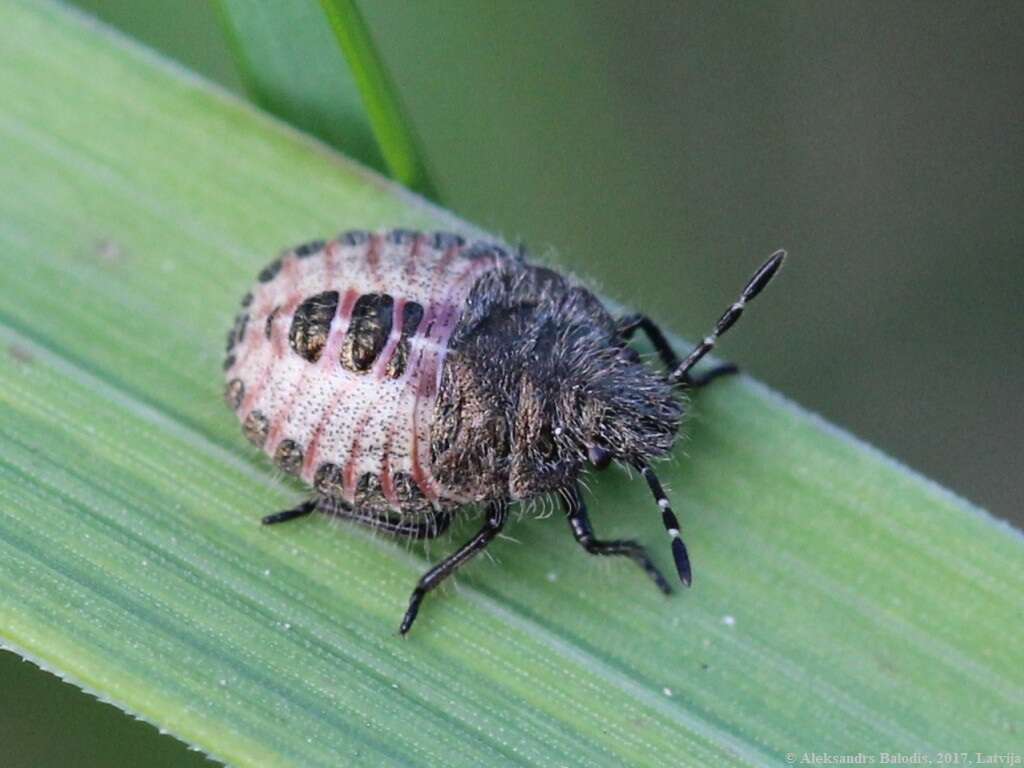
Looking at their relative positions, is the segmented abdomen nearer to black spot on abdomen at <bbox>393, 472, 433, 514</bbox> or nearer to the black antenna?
black spot on abdomen at <bbox>393, 472, 433, 514</bbox>

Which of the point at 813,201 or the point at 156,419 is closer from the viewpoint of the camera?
the point at 156,419

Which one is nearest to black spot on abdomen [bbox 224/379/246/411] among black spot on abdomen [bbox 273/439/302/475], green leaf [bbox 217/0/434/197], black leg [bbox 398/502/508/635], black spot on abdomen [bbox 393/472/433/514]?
black spot on abdomen [bbox 273/439/302/475]

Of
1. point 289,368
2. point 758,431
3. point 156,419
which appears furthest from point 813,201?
point 156,419

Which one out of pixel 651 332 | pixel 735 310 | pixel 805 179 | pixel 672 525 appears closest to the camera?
pixel 672 525

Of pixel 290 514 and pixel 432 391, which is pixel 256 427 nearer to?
pixel 290 514

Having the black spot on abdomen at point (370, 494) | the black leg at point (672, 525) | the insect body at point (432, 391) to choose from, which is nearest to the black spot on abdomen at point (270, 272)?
the insect body at point (432, 391)

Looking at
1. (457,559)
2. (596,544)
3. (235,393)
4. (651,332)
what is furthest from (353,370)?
(651,332)

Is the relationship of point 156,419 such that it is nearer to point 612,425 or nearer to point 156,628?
point 156,628
